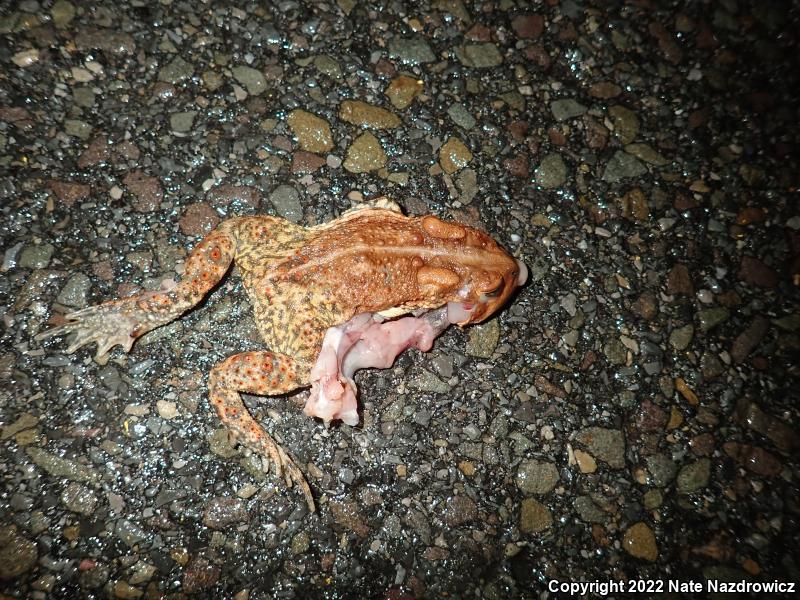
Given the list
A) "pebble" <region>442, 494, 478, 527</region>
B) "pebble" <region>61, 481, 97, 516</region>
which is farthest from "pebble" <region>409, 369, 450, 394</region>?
"pebble" <region>61, 481, 97, 516</region>

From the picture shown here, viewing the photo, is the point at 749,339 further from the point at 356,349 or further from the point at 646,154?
the point at 356,349

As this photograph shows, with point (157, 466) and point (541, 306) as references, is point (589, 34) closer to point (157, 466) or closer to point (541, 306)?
point (541, 306)

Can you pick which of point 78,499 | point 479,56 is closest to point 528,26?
point 479,56

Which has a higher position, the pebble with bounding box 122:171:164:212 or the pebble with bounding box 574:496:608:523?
the pebble with bounding box 122:171:164:212

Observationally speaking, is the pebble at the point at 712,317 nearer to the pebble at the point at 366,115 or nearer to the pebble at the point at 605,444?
the pebble at the point at 605,444

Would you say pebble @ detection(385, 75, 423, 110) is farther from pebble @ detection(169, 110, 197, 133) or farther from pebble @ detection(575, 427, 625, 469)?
pebble @ detection(575, 427, 625, 469)

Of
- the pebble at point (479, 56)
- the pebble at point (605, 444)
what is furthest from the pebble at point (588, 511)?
the pebble at point (479, 56)

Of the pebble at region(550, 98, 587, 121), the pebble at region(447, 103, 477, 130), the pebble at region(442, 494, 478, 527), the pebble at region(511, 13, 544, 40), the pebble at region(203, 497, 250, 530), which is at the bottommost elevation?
the pebble at region(203, 497, 250, 530)
